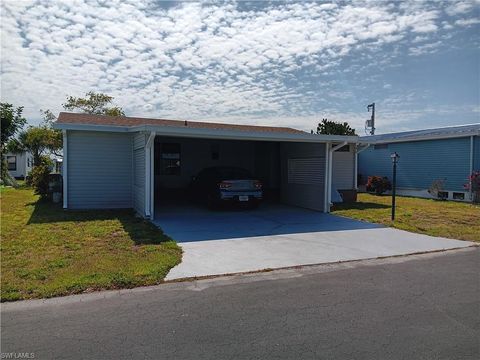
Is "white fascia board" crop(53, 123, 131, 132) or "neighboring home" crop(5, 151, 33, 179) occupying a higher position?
"white fascia board" crop(53, 123, 131, 132)

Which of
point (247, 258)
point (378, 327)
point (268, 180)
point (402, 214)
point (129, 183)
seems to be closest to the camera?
point (378, 327)

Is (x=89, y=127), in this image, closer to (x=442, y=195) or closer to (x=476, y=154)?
(x=442, y=195)

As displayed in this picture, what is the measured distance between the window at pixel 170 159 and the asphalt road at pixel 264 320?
1233 centimetres

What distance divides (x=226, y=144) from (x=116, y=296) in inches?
558

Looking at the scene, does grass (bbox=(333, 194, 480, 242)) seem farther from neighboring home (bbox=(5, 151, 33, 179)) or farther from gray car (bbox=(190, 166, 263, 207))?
neighboring home (bbox=(5, 151, 33, 179))

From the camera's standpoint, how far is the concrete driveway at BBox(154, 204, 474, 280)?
6.75 metres

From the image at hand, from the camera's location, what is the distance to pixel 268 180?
18281mm

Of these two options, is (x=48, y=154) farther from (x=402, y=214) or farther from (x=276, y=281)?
(x=276, y=281)

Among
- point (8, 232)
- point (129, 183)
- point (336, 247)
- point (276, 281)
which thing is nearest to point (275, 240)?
point (336, 247)

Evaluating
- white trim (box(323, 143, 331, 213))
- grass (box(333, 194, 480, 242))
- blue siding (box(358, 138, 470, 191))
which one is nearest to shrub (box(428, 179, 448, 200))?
blue siding (box(358, 138, 470, 191))

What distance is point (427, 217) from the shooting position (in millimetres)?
12188

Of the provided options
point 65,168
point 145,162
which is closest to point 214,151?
point 65,168

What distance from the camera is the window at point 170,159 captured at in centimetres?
1759

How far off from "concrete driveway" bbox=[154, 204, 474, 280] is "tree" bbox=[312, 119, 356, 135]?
95.3ft
